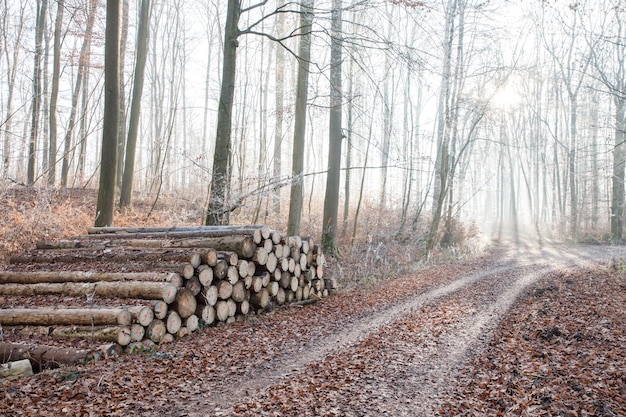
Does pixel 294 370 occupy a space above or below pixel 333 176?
below

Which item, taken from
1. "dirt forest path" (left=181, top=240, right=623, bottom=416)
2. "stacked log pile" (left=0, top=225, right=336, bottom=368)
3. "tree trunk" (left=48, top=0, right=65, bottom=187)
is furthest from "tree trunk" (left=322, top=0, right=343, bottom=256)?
"tree trunk" (left=48, top=0, right=65, bottom=187)

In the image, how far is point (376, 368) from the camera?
520 cm

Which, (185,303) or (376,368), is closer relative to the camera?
(376,368)

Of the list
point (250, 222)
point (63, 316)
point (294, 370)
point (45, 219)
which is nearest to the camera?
point (294, 370)

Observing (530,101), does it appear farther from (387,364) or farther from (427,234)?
(387,364)

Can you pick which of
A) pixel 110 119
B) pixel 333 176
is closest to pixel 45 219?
pixel 110 119

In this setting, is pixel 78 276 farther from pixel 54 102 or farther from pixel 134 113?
pixel 54 102

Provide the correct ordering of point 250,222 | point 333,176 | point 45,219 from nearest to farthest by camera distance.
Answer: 1. point 45,219
2. point 333,176
3. point 250,222

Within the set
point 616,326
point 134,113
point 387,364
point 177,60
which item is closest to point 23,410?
point 387,364

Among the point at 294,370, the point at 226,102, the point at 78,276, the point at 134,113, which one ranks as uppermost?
the point at 134,113

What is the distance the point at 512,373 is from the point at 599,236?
75.2 feet

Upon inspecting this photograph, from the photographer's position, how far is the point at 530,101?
36.0 meters

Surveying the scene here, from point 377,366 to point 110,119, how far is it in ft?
28.4

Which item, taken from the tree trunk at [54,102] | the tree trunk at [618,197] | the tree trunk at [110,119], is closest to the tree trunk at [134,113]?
the tree trunk at [54,102]
